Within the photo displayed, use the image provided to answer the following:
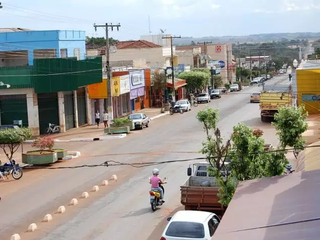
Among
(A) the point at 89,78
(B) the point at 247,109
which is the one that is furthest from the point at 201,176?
(B) the point at 247,109

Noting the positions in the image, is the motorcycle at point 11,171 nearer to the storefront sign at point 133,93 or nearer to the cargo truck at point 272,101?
the cargo truck at point 272,101

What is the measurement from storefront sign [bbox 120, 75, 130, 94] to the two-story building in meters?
5.54

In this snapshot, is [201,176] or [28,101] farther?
[28,101]

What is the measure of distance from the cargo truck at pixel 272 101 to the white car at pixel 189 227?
2783cm

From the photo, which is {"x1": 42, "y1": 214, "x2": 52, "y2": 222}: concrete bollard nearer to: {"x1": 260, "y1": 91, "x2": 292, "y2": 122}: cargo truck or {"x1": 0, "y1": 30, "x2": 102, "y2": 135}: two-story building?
{"x1": 0, "y1": 30, "x2": 102, "y2": 135}: two-story building

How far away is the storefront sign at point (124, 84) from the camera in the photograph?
52344mm

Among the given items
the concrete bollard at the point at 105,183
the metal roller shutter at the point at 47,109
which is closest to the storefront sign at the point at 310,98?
the metal roller shutter at the point at 47,109

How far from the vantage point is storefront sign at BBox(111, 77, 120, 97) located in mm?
49562

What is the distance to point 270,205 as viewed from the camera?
41.2ft

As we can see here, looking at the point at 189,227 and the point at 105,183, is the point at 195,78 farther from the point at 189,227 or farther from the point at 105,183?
the point at 189,227

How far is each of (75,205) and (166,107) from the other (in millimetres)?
38529

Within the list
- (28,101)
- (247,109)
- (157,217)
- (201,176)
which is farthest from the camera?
(247,109)

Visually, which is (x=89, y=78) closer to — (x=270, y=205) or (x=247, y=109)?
(x=247, y=109)

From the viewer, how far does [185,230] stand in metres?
14.4
